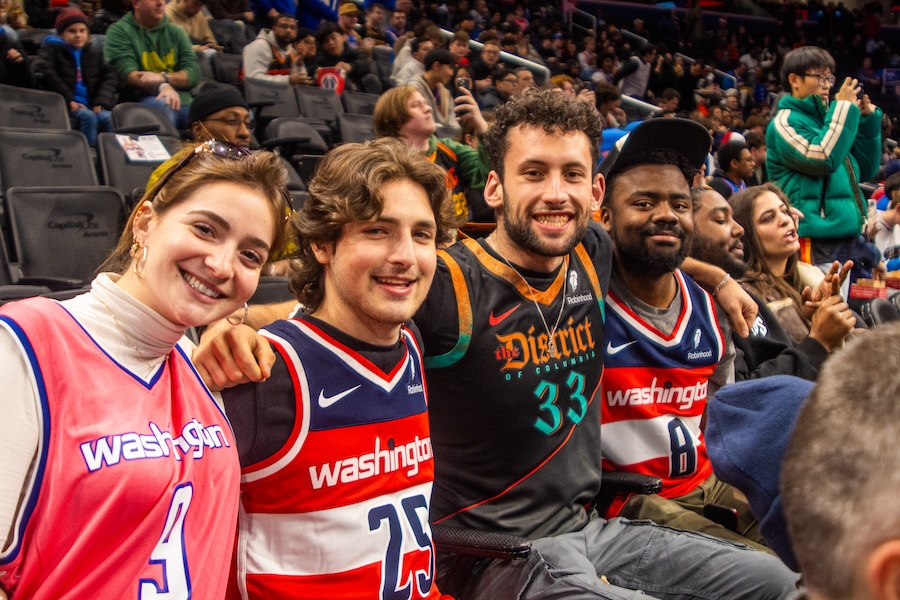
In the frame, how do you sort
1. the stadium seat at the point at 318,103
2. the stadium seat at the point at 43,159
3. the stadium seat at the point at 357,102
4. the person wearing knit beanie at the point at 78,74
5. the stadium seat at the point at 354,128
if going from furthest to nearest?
the stadium seat at the point at 357,102 < the stadium seat at the point at 318,103 < the stadium seat at the point at 354,128 < the person wearing knit beanie at the point at 78,74 < the stadium seat at the point at 43,159

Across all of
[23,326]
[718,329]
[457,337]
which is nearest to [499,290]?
[457,337]

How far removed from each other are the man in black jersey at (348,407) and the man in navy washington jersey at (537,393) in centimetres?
21

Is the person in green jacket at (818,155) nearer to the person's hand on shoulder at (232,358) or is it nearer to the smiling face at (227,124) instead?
the smiling face at (227,124)

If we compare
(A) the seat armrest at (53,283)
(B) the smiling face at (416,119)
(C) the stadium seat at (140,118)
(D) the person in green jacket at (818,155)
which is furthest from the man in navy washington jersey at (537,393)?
(C) the stadium seat at (140,118)

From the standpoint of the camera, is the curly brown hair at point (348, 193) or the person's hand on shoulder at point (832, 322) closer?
the curly brown hair at point (348, 193)

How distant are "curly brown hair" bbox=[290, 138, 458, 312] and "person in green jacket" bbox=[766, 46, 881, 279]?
3.08 metres

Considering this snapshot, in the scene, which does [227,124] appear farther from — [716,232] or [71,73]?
[716,232]

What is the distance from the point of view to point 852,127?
13.8 feet

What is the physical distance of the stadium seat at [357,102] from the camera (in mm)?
7891

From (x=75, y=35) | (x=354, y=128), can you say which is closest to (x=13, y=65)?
(x=75, y=35)

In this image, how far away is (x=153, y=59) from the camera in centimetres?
612

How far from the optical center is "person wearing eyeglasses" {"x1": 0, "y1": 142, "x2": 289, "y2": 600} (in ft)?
3.88

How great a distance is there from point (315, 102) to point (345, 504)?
626 centimetres

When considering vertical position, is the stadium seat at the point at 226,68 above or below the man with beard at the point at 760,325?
above
